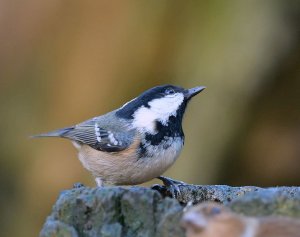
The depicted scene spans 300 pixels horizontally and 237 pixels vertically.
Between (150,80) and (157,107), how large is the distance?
2100 millimetres

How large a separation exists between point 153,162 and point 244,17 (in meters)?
2.30

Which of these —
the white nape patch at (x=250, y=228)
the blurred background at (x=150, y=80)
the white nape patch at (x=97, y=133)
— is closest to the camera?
the white nape patch at (x=250, y=228)

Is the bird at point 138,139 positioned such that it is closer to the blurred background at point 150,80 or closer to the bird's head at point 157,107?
the bird's head at point 157,107

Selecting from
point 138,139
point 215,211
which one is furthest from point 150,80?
point 215,211

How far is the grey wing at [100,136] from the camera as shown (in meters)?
2.93

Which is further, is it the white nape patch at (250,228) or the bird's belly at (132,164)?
the bird's belly at (132,164)

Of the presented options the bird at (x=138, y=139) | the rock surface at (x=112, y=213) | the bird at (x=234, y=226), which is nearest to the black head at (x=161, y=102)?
the bird at (x=138, y=139)

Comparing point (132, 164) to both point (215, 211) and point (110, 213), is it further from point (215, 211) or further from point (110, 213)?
point (215, 211)

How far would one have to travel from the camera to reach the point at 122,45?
5.03m

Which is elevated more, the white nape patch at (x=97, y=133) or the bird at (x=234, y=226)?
the bird at (x=234, y=226)

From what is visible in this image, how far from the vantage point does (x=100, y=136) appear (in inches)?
120

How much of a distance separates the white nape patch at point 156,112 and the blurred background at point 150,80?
177 cm

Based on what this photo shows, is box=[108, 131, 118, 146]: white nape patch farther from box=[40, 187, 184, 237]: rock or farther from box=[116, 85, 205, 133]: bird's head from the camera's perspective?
box=[40, 187, 184, 237]: rock

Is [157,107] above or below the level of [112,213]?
above
